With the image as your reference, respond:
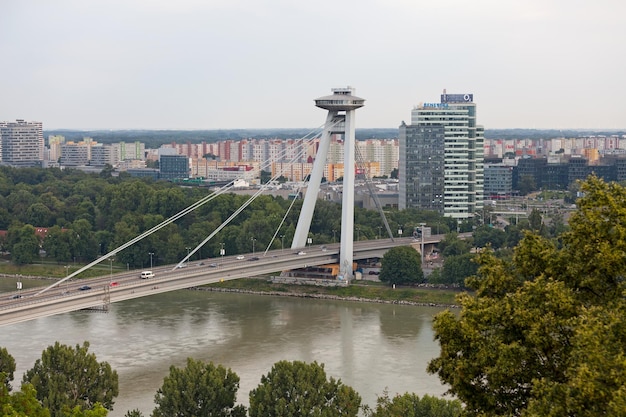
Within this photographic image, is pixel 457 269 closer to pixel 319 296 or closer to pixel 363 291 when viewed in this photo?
pixel 363 291

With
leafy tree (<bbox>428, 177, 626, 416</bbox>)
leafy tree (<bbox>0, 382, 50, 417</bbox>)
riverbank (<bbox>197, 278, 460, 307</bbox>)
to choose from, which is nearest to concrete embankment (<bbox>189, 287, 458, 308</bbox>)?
riverbank (<bbox>197, 278, 460, 307</bbox>)

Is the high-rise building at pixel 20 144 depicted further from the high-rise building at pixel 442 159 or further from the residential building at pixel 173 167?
the high-rise building at pixel 442 159

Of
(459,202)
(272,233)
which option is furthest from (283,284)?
(459,202)

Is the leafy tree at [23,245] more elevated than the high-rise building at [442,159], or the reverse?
the high-rise building at [442,159]

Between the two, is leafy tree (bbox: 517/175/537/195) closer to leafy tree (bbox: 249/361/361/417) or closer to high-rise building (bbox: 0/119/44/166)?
high-rise building (bbox: 0/119/44/166)

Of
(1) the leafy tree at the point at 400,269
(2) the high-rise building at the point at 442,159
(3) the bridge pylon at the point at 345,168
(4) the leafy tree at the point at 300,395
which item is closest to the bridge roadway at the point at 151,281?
(3) the bridge pylon at the point at 345,168
